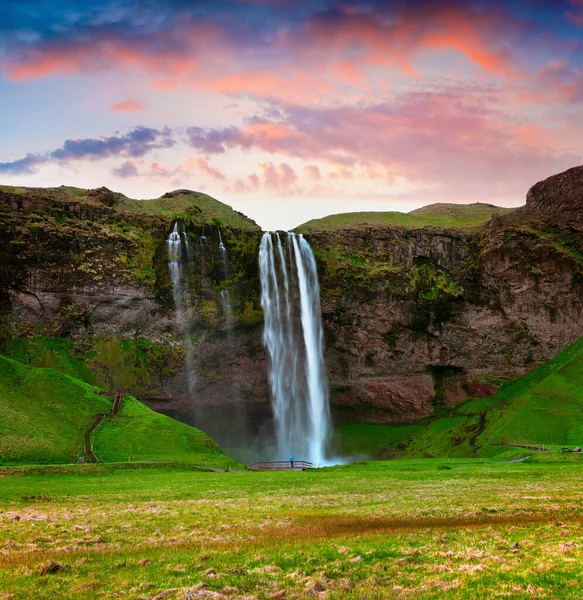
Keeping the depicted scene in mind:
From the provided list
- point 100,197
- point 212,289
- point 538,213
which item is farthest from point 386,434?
point 100,197

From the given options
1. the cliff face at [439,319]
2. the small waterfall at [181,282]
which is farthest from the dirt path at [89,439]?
the cliff face at [439,319]

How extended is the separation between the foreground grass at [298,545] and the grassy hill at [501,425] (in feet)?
174

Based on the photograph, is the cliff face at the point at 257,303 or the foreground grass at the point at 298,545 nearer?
the foreground grass at the point at 298,545

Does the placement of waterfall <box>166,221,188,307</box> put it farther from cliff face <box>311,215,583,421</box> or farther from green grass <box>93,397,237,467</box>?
cliff face <box>311,215,583,421</box>

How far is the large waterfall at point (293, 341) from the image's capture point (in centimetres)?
10206

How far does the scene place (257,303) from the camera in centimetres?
10562

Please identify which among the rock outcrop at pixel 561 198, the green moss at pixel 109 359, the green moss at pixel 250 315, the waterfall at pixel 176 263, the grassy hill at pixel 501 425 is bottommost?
the grassy hill at pixel 501 425

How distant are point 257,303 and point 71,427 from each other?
43.3 m

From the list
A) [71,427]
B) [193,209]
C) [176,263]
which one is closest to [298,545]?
[71,427]

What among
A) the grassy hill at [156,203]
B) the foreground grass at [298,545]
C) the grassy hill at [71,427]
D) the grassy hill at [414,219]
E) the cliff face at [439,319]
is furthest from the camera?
the grassy hill at [414,219]

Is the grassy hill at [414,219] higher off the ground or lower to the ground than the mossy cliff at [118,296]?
higher

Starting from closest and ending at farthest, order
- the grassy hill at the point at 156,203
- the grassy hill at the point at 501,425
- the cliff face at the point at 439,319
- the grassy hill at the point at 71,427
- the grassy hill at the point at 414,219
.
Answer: the grassy hill at the point at 71,427 → the grassy hill at the point at 501,425 → the grassy hill at the point at 156,203 → the cliff face at the point at 439,319 → the grassy hill at the point at 414,219

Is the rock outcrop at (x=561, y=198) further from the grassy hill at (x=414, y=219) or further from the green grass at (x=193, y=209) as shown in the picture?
the green grass at (x=193, y=209)

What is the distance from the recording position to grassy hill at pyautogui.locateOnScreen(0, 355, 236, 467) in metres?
63.0
